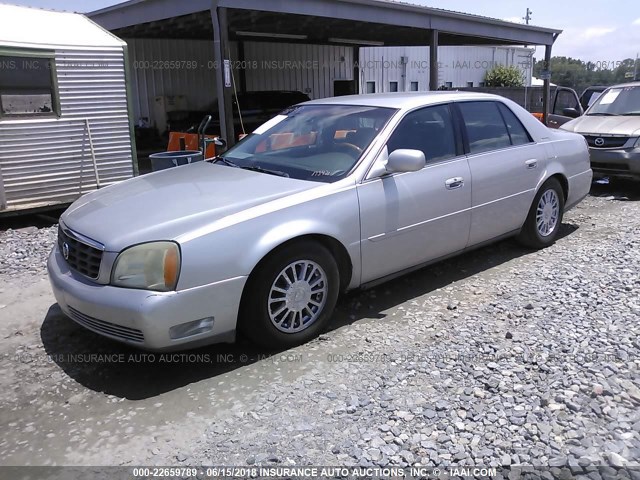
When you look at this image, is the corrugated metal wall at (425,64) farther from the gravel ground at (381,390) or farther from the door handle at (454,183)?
the gravel ground at (381,390)

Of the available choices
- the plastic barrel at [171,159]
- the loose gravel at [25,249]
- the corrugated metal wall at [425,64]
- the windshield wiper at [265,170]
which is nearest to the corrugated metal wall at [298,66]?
the corrugated metal wall at [425,64]

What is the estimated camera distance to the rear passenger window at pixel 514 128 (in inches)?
209

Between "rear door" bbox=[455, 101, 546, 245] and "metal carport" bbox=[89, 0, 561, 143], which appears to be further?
"metal carport" bbox=[89, 0, 561, 143]

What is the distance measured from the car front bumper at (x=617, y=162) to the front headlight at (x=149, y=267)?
25.0ft

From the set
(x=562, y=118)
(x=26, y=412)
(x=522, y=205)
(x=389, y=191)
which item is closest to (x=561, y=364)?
(x=389, y=191)

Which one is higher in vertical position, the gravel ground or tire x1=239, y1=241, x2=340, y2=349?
tire x1=239, y1=241, x2=340, y2=349

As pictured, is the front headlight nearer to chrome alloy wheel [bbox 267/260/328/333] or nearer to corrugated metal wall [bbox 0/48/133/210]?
chrome alloy wheel [bbox 267/260/328/333]

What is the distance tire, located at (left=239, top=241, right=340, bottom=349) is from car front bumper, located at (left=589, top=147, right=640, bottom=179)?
256 inches

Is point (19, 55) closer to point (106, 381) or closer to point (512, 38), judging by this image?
point (106, 381)

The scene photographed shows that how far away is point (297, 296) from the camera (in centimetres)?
369

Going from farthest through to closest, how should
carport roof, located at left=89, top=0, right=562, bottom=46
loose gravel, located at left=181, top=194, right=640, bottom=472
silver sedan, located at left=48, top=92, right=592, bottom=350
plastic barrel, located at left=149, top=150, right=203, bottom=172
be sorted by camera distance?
1. carport roof, located at left=89, top=0, right=562, bottom=46
2. plastic barrel, located at left=149, top=150, right=203, bottom=172
3. silver sedan, located at left=48, top=92, right=592, bottom=350
4. loose gravel, located at left=181, top=194, right=640, bottom=472

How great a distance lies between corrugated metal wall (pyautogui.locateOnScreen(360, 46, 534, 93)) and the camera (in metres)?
24.8

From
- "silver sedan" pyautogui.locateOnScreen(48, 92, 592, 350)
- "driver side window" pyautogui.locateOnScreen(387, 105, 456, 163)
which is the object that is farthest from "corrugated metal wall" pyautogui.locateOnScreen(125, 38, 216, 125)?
"driver side window" pyautogui.locateOnScreen(387, 105, 456, 163)

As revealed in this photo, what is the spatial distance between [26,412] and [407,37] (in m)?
16.4
